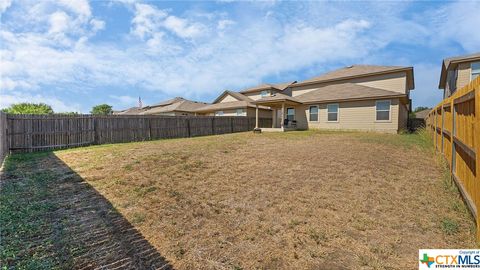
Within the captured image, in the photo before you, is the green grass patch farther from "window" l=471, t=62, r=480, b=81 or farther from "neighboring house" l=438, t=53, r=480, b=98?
"window" l=471, t=62, r=480, b=81

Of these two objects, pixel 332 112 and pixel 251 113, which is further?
pixel 251 113

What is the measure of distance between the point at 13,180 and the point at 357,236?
7.72 m

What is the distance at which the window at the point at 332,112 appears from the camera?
18562mm

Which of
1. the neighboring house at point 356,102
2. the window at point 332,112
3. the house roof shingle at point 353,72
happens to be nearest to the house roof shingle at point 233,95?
the house roof shingle at point 353,72

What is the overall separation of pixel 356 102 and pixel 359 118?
1264 millimetres

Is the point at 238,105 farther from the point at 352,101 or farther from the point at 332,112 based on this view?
the point at 352,101

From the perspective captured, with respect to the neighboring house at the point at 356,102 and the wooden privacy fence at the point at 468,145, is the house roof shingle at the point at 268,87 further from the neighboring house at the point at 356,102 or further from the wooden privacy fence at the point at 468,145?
the wooden privacy fence at the point at 468,145

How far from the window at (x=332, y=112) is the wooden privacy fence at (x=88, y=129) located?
10474 millimetres

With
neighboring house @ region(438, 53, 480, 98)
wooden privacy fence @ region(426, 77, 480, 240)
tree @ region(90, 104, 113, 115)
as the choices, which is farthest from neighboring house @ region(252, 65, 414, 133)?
tree @ region(90, 104, 113, 115)

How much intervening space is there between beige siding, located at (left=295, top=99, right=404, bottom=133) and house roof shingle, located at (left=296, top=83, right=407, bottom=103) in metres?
0.55

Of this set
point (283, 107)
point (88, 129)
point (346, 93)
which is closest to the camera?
point (88, 129)

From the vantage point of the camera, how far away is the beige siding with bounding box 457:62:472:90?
50.6ft

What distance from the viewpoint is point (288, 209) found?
13.5ft

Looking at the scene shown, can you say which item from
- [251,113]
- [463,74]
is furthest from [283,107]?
[463,74]
